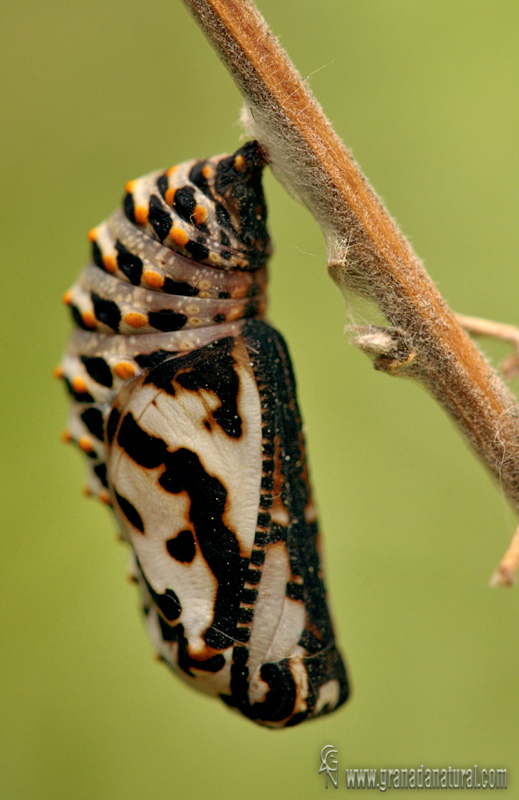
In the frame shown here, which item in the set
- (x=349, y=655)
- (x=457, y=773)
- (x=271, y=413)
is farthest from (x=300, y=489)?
(x=349, y=655)

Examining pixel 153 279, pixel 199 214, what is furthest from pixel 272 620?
pixel 199 214

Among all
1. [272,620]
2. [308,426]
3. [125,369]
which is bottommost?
[308,426]

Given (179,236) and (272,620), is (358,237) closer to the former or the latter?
(179,236)

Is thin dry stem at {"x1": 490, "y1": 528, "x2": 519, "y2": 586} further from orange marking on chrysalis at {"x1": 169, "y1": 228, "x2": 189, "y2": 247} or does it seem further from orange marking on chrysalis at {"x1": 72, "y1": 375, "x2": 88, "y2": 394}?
orange marking on chrysalis at {"x1": 72, "y1": 375, "x2": 88, "y2": 394}

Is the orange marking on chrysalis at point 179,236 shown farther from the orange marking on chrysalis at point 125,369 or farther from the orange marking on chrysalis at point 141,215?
the orange marking on chrysalis at point 125,369

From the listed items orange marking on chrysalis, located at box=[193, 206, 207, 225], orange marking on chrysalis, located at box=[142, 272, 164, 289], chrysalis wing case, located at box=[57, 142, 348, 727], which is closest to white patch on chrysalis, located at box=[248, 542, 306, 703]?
chrysalis wing case, located at box=[57, 142, 348, 727]

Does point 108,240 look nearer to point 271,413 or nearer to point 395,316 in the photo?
point 271,413

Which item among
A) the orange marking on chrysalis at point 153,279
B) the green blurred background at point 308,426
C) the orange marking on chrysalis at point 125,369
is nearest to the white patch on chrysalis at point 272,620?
the orange marking on chrysalis at point 125,369
